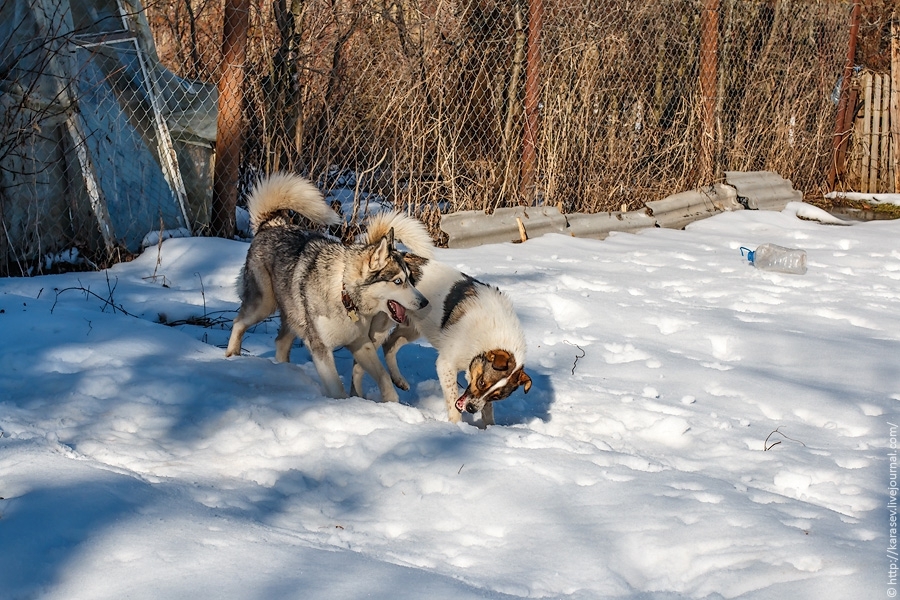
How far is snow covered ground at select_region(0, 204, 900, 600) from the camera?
2.43 m

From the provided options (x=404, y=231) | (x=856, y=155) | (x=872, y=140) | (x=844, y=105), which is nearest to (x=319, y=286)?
(x=404, y=231)

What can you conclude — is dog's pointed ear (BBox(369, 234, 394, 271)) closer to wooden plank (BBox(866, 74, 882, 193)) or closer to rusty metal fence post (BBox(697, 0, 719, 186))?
rusty metal fence post (BBox(697, 0, 719, 186))

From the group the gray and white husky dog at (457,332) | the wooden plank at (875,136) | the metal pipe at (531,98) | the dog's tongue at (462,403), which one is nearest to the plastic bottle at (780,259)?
the metal pipe at (531,98)

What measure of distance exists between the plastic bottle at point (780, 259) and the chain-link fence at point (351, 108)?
1.96 meters

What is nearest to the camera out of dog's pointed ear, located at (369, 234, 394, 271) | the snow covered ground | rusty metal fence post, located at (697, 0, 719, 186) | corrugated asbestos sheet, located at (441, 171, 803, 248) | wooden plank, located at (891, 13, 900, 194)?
the snow covered ground

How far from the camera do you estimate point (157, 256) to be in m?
6.54

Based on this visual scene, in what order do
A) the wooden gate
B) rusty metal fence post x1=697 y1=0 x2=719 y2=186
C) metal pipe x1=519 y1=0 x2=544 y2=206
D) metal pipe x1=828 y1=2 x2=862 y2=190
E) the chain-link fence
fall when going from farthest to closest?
the wooden gate
metal pipe x1=828 y1=2 x2=862 y2=190
rusty metal fence post x1=697 y1=0 x2=719 y2=186
metal pipe x1=519 y1=0 x2=544 y2=206
the chain-link fence

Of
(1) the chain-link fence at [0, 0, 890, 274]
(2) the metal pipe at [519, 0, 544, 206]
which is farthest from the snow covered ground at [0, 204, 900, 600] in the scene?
(2) the metal pipe at [519, 0, 544, 206]

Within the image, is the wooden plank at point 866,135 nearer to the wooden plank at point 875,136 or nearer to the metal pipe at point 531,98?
the wooden plank at point 875,136

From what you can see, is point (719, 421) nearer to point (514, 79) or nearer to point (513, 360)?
point (513, 360)

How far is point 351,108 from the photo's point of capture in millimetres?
7617

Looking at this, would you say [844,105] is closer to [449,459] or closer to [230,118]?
[230,118]

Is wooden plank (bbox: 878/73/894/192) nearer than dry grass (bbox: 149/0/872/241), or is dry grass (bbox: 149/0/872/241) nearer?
dry grass (bbox: 149/0/872/241)

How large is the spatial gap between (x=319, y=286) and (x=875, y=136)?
33.8ft
